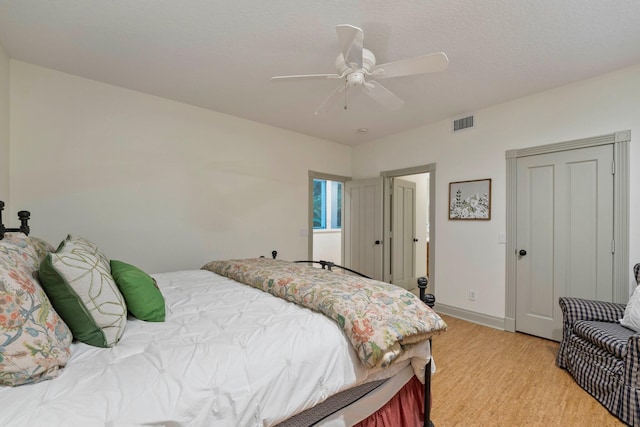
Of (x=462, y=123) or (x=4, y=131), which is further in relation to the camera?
(x=462, y=123)

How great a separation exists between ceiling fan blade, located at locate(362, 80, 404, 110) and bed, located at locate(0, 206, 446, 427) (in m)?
1.41

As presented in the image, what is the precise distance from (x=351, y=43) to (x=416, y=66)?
1.57ft

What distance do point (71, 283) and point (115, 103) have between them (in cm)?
251

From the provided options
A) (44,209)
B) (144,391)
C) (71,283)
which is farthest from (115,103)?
(144,391)

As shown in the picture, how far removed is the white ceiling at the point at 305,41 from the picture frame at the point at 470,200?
40.3 inches

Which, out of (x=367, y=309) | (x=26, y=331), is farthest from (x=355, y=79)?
(x=26, y=331)

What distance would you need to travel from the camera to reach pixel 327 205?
21.5 ft

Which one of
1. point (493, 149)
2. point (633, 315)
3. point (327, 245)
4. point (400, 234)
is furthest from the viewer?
point (327, 245)

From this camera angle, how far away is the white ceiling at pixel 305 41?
1.81m

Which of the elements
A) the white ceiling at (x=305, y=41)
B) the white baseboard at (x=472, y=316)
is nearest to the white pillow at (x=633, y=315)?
the white baseboard at (x=472, y=316)

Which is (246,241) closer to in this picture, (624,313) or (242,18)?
(242,18)

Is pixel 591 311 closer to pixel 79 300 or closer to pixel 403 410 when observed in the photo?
pixel 403 410

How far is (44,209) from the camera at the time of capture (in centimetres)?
255

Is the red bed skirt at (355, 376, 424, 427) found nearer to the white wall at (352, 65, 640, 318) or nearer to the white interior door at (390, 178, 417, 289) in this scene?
the white wall at (352, 65, 640, 318)
